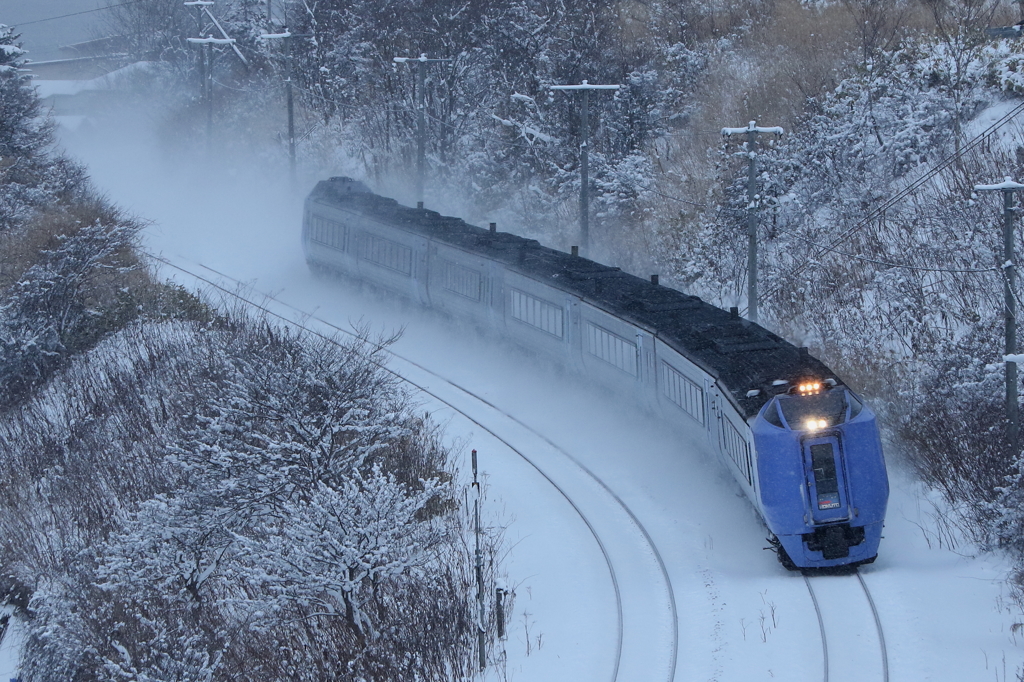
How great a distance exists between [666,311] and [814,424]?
6025mm

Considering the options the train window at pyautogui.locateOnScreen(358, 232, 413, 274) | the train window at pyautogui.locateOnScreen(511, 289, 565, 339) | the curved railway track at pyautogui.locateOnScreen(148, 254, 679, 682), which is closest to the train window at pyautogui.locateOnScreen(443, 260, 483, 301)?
the train window at pyautogui.locateOnScreen(511, 289, 565, 339)

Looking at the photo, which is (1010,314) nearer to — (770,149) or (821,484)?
(821,484)

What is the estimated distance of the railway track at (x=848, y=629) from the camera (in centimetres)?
1228

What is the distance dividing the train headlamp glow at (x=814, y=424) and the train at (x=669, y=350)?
0.02 m

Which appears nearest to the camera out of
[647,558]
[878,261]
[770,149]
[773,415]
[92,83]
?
[773,415]

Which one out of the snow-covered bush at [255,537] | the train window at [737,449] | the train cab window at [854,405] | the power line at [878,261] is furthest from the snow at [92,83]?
the train cab window at [854,405]

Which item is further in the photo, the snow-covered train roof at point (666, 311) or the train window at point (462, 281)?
the train window at point (462, 281)

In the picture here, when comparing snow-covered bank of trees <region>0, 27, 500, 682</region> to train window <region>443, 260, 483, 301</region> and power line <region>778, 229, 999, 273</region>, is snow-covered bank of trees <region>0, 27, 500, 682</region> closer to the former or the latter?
train window <region>443, 260, 483, 301</region>

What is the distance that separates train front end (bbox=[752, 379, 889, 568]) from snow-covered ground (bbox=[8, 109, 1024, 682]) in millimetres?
566

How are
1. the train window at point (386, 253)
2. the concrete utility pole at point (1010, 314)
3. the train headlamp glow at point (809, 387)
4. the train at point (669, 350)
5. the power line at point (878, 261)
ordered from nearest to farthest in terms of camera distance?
the train at point (669, 350) < the train headlamp glow at point (809, 387) < the concrete utility pole at point (1010, 314) < the power line at point (878, 261) < the train window at point (386, 253)

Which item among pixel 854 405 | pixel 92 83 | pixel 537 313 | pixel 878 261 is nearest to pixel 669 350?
pixel 854 405

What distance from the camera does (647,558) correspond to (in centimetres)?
1597

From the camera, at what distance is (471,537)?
16859 mm

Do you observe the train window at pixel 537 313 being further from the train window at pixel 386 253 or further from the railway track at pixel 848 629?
the railway track at pixel 848 629
